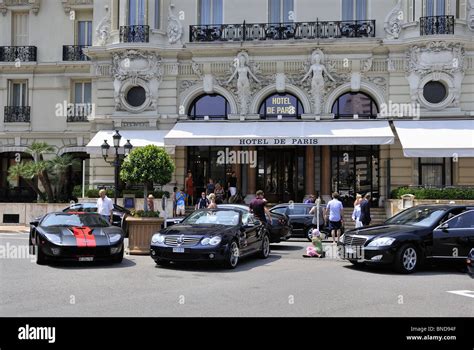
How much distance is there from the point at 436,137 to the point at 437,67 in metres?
3.59

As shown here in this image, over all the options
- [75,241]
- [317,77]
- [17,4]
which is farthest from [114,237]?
[17,4]

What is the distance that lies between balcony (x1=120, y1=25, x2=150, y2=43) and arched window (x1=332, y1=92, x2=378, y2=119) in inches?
385

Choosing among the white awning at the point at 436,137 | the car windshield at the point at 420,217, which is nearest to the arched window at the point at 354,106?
the white awning at the point at 436,137

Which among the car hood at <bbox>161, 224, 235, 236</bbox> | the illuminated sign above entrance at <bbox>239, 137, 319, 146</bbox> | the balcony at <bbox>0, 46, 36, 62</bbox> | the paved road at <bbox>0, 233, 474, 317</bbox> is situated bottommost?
the paved road at <bbox>0, 233, 474, 317</bbox>

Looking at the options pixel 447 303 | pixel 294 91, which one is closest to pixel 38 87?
pixel 294 91

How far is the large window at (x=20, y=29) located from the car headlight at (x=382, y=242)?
2617cm

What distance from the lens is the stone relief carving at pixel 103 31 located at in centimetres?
2886

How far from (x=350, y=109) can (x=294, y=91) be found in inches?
113

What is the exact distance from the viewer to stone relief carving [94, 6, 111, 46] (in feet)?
94.7

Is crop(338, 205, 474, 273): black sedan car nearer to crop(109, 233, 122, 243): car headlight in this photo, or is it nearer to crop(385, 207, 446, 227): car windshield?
crop(385, 207, 446, 227): car windshield

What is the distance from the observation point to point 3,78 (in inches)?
1251

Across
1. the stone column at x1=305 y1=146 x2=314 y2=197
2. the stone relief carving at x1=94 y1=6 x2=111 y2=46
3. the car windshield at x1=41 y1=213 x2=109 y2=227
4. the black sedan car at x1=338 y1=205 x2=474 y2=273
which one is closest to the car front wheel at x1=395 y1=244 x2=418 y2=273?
the black sedan car at x1=338 y1=205 x2=474 y2=273

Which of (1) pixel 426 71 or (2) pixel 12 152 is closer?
(1) pixel 426 71

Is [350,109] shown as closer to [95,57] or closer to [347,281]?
[95,57]
